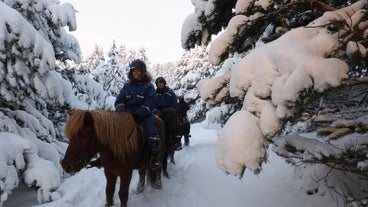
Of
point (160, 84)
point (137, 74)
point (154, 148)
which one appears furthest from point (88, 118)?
point (160, 84)

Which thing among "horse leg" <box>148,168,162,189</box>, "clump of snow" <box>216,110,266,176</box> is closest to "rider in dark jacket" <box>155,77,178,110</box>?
"horse leg" <box>148,168,162,189</box>

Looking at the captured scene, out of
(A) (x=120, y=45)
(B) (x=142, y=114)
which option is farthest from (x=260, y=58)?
(A) (x=120, y=45)

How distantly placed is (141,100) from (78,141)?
6.36 ft

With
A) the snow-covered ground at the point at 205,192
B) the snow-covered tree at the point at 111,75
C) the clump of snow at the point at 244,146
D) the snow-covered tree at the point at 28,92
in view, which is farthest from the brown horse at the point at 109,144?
the snow-covered tree at the point at 111,75

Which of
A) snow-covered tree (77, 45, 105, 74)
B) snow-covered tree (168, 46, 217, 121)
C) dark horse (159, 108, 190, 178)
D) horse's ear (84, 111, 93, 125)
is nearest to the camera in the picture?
horse's ear (84, 111, 93, 125)

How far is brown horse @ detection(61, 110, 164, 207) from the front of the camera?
5148 mm

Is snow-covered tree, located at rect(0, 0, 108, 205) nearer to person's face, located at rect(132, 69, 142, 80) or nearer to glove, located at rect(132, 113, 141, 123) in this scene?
person's face, located at rect(132, 69, 142, 80)

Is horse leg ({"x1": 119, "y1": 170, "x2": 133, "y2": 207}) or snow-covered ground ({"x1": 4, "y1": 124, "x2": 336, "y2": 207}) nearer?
horse leg ({"x1": 119, "y1": 170, "x2": 133, "y2": 207})

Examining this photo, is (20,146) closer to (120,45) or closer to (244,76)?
(244,76)

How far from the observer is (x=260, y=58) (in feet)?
9.75

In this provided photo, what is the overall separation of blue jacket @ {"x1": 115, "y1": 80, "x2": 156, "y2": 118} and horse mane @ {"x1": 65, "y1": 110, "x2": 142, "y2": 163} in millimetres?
580

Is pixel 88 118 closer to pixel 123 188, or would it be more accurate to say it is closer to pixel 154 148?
pixel 123 188

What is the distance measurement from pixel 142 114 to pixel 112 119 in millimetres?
870

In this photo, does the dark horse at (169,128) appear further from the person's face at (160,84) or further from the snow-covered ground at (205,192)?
the person's face at (160,84)
